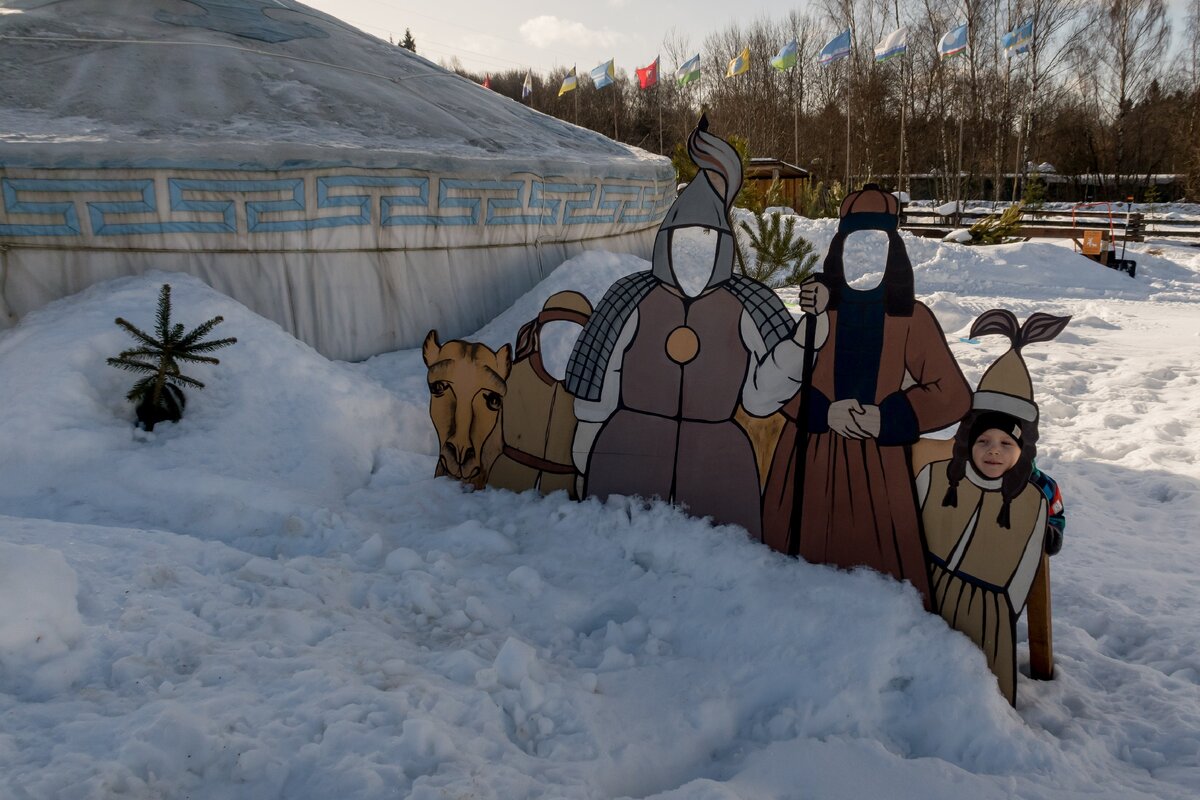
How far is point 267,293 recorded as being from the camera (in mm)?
5461

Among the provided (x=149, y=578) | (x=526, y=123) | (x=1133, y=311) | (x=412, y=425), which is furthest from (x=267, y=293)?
(x=1133, y=311)

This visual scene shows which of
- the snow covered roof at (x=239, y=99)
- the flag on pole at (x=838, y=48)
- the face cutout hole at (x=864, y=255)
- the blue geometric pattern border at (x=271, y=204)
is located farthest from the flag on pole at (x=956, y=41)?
the blue geometric pattern border at (x=271, y=204)

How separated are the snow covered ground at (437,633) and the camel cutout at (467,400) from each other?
0.54 ft

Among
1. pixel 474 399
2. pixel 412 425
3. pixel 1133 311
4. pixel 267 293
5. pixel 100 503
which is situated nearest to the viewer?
pixel 100 503

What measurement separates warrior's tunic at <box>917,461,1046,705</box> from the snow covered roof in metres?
4.28

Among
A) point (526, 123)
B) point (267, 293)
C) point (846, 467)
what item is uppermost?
point (526, 123)

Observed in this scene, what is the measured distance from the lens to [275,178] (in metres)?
5.32

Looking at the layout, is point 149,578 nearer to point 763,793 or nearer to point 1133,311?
point 763,793

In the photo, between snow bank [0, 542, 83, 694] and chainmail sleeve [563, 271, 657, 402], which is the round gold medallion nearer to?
chainmail sleeve [563, 271, 657, 402]

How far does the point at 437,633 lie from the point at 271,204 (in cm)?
368

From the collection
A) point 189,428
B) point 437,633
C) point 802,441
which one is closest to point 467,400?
point 189,428

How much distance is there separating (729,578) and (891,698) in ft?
2.37

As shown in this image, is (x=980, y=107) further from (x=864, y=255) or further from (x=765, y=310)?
(x=765, y=310)

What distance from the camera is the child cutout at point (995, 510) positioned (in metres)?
2.71
